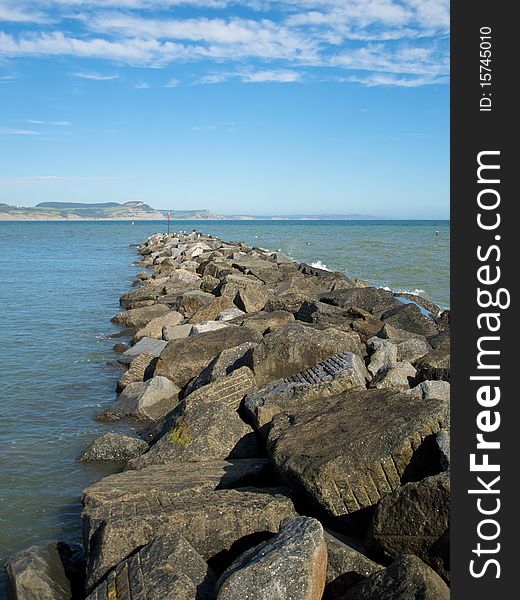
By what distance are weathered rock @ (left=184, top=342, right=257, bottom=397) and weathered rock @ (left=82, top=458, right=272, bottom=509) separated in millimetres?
2246

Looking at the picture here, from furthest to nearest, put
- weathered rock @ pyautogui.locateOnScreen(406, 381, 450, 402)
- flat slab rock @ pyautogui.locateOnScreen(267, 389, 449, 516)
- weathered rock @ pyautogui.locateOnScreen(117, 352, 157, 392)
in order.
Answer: weathered rock @ pyautogui.locateOnScreen(117, 352, 157, 392), weathered rock @ pyautogui.locateOnScreen(406, 381, 450, 402), flat slab rock @ pyautogui.locateOnScreen(267, 389, 449, 516)

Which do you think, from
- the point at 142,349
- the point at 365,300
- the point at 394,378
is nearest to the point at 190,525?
the point at 394,378

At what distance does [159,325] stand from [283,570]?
1041cm

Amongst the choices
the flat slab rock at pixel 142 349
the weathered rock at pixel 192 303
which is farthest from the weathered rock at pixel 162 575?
the weathered rock at pixel 192 303

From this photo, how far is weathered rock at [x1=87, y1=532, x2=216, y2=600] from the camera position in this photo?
12.9ft

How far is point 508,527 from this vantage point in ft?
8.85

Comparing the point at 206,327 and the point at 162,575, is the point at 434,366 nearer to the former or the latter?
the point at 206,327

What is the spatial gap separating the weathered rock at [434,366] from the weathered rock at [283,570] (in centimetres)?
470

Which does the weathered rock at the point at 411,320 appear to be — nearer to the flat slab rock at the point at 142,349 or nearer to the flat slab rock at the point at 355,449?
the flat slab rock at the point at 142,349

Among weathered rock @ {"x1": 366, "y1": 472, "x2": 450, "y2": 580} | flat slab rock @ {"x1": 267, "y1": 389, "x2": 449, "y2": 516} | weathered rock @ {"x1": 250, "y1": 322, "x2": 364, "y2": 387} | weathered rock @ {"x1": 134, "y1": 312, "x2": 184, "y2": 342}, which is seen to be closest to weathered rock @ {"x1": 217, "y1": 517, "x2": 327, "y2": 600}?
weathered rock @ {"x1": 366, "y1": 472, "x2": 450, "y2": 580}

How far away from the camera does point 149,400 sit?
900 cm

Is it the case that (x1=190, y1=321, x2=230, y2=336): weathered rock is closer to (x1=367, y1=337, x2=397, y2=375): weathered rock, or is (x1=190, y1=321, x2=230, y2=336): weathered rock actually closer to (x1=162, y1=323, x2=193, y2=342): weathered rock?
(x1=162, y1=323, x2=193, y2=342): weathered rock

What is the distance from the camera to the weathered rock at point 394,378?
7.81m

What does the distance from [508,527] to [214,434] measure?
4.32m
